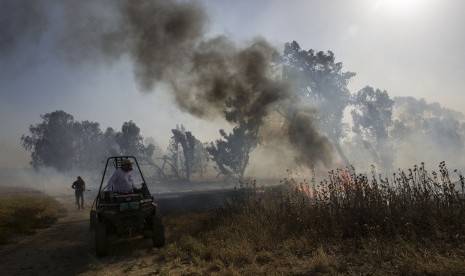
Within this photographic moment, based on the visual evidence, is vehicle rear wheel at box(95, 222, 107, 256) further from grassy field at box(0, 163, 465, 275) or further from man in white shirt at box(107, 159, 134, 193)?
man in white shirt at box(107, 159, 134, 193)

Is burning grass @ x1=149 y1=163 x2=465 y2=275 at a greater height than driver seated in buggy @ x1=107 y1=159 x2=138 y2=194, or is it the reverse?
driver seated in buggy @ x1=107 y1=159 x2=138 y2=194

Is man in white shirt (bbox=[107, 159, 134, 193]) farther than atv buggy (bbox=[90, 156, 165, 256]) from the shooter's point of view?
Yes

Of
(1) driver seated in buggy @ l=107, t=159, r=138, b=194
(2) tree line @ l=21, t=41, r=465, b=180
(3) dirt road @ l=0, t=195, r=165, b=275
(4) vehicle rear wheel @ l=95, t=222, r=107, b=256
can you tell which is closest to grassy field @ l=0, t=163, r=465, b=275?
(3) dirt road @ l=0, t=195, r=165, b=275

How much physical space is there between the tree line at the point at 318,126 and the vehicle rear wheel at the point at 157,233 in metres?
23.6

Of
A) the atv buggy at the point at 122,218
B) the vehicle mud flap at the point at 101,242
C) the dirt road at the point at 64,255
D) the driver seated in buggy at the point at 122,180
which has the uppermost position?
the driver seated in buggy at the point at 122,180

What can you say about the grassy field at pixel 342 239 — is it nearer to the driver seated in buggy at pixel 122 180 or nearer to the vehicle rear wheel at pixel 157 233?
the vehicle rear wheel at pixel 157 233

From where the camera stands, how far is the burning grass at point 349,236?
5.63 m

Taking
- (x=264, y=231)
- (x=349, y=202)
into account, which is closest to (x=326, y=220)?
(x=349, y=202)

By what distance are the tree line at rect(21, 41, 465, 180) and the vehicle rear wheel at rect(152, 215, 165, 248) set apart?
23637 millimetres

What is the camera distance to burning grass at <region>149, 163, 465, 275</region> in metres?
5.63

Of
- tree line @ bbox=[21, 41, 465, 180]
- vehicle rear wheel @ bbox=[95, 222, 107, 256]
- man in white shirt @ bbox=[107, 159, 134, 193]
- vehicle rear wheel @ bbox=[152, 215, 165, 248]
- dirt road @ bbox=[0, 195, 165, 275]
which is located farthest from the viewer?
tree line @ bbox=[21, 41, 465, 180]

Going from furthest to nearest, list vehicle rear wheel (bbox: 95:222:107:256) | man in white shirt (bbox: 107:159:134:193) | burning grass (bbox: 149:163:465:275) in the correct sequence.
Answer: man in white shirt (bbox: 107:159:134:193) < vehicle rear wheel (bbox: 95:222:107:256) < burning grass (bbox: 149:163:465:275)

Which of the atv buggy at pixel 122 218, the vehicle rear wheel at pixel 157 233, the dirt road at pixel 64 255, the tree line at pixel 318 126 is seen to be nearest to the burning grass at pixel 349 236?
the vehicle rear wheel at pixel 157 233

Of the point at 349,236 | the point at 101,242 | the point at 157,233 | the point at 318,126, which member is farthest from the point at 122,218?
the point at 318,126
